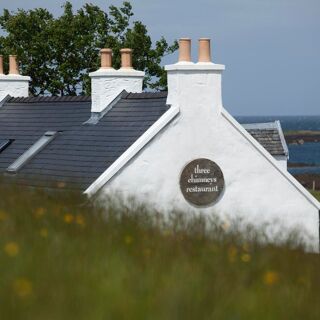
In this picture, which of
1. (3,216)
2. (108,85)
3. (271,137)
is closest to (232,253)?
(3,216)

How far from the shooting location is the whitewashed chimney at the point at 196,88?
23.6 meters

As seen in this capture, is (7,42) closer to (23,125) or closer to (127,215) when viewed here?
(23,125)

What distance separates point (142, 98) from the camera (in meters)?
26.1

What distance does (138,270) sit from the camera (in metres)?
7.76

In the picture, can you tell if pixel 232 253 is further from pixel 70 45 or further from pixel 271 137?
pixel 70 45

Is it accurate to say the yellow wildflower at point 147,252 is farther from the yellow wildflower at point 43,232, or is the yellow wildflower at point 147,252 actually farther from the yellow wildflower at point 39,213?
the yellow wildflower at point 39,213

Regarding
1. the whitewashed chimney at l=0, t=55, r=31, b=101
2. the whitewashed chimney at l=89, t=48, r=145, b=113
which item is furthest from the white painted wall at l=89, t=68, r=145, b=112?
the whitewashed chimney at l=0, t=55, r=31, b=101

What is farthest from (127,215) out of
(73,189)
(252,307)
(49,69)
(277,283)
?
(49,69)

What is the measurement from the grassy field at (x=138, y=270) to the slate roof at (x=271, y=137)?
73.5 feet

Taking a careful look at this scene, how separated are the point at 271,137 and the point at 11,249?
85.7 feet

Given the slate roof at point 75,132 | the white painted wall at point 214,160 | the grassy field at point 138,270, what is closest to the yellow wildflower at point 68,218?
the grassy field at point 138,270

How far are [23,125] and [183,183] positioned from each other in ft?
26.6

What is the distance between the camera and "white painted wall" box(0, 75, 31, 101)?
3375cm

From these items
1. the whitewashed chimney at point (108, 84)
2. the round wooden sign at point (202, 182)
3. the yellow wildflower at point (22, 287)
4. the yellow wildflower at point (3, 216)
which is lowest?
the round wooden sign at point (202, 182)
